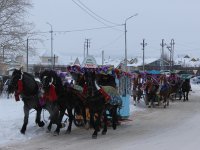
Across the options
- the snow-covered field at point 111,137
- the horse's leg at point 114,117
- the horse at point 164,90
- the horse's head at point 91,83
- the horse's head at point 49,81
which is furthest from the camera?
the horse at point 164,90

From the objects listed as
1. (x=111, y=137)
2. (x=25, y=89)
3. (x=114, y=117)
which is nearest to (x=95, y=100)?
(x=111, y=137)

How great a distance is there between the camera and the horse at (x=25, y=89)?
13.5 meters

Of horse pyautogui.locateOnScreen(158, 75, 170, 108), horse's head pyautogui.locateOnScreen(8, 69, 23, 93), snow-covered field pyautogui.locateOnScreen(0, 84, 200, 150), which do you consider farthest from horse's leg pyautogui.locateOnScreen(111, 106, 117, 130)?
horse pyautogui.locateOnScreen(158, 75, 170, 108)

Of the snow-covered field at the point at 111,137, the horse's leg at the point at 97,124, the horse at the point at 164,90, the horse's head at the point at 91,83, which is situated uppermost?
the horse's head at the point at 91,83

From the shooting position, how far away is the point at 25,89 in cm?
1377

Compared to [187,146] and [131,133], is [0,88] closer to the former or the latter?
[131,133]

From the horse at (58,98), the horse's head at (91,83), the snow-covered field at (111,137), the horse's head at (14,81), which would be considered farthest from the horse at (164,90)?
the horse's head at (14,81)

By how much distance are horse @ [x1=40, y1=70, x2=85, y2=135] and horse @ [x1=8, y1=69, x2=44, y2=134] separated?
1.34ft

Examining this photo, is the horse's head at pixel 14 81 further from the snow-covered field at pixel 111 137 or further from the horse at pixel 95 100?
the horse at pixel 95 100

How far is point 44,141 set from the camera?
1260 centimetres

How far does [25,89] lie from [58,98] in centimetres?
100

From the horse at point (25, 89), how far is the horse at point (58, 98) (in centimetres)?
41

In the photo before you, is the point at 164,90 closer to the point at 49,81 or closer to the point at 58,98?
the point at 58,98

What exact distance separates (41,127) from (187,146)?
4.93 m
